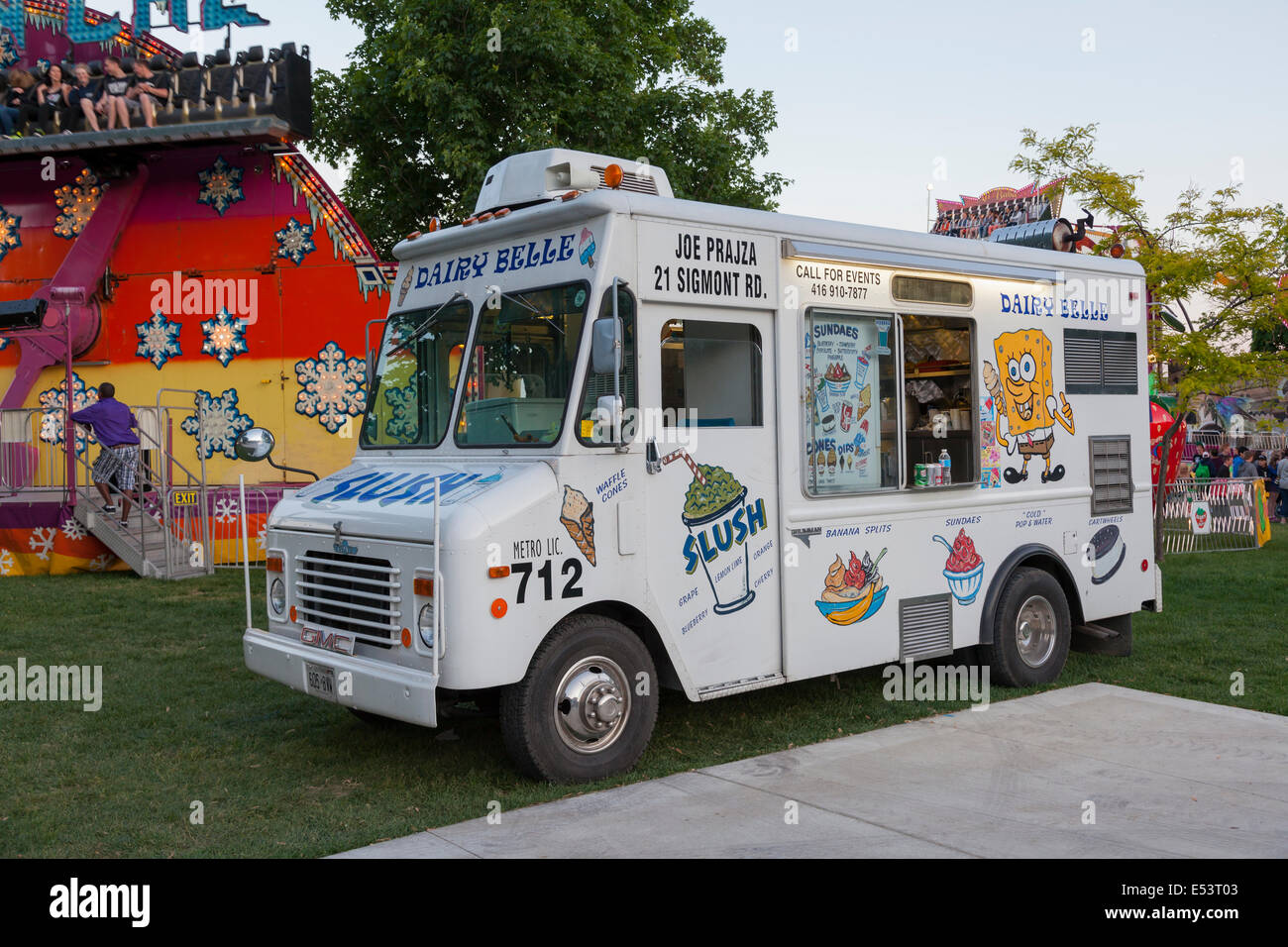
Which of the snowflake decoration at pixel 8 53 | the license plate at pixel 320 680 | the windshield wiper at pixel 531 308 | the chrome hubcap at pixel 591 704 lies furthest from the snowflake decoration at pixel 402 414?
the snowflake decoration at pixel 8 53

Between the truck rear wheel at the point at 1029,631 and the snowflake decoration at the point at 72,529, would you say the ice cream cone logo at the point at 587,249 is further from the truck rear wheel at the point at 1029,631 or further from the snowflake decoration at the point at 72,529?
the snowflake decoration at the point at 72,529

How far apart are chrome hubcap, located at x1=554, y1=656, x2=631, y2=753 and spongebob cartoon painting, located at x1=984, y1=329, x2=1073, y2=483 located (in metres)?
3.46

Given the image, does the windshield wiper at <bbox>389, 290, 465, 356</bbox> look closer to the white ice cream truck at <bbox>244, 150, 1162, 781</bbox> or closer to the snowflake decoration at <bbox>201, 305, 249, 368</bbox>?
the white ice cream truck at <bbox>244, 150, 1162, 781</bbox>

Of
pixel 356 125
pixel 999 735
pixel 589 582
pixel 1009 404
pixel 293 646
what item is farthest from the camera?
pixel 356 125

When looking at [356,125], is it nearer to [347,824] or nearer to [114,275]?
[114,275]

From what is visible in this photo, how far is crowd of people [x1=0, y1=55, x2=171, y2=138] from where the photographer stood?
1648 centimetres

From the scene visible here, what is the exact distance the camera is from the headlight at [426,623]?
5531mm

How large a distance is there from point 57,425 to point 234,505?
9.21 feet

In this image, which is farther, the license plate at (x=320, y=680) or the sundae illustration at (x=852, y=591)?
the sundae illustration at (x=852, y=591)

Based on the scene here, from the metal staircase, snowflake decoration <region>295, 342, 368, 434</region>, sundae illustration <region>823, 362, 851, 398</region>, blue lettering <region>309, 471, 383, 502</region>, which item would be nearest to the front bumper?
blue lettering <region>309, 471, 383, 502</region>

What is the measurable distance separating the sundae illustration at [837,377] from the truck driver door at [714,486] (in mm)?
538

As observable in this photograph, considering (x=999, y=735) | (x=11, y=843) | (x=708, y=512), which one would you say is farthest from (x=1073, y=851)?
(x=11, y=843)

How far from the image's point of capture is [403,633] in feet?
18.7

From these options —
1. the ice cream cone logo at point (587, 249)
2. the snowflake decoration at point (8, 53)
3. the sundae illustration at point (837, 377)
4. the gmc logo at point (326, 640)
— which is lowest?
the gmc logo at point (326, 640)
